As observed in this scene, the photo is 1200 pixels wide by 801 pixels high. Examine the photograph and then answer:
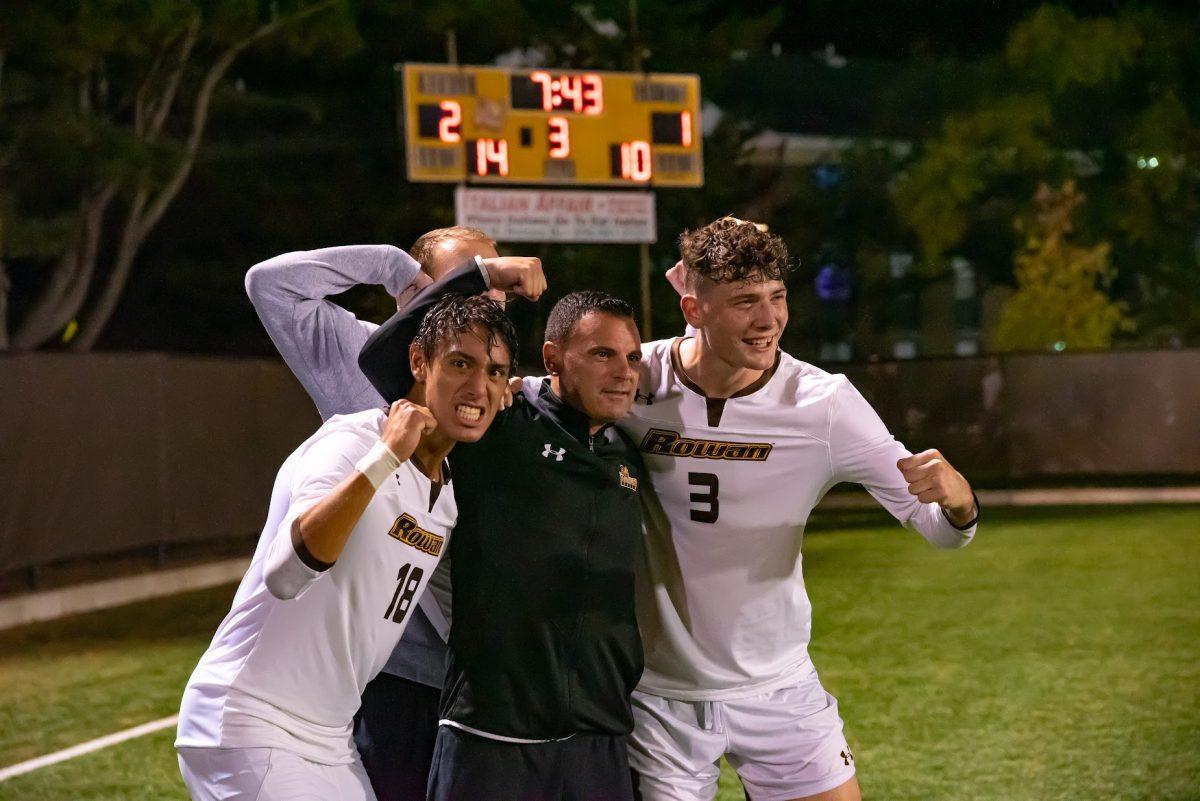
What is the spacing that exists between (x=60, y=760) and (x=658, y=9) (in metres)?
23.0

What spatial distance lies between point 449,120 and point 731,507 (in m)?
13.5

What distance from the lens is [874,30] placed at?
3256cm

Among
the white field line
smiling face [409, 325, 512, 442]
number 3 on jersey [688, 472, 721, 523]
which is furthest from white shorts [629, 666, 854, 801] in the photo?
the white field line

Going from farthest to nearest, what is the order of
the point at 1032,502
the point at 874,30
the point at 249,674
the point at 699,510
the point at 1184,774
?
the point at 874,30 < the point at 1032,502 < the point at 1184,774 < the point at 699,510 < the point at 249,674

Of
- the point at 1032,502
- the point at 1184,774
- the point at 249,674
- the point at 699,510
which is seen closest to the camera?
the point at 249,674

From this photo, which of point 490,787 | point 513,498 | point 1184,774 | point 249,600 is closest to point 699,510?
point 513,498

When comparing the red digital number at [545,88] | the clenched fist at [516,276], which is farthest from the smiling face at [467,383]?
the red digital number at [545,88]

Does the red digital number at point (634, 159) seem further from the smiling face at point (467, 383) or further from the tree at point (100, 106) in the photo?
the smiling face at point (467, 383)

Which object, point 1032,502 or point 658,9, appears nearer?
point 1032,502

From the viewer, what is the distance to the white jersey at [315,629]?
132 inches

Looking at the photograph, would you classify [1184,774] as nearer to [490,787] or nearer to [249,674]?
[490,787]

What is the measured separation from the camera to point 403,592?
3.47 meters

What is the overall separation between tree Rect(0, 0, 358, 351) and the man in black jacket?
63.4 ft

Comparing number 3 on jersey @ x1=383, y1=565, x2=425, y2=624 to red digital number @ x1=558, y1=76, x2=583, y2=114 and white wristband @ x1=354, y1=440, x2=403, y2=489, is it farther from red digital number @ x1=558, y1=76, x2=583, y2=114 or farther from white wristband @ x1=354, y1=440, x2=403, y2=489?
red digital number @ x1=558, y1=76, x2=583, y2=114
